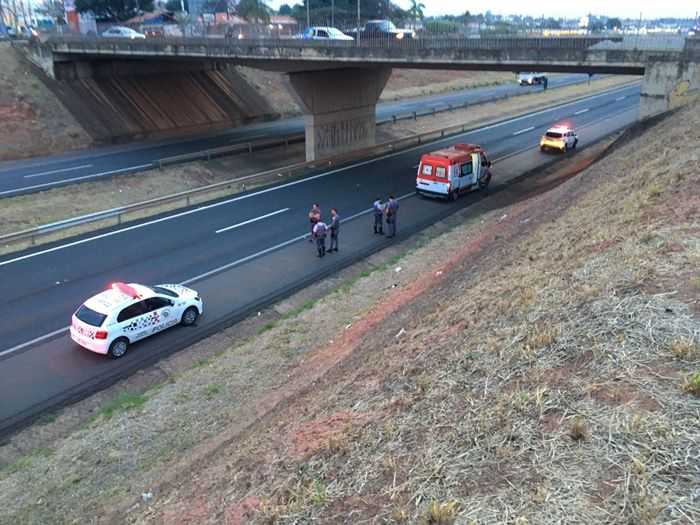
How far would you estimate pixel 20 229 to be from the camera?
2302cm

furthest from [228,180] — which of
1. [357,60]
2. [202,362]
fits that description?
[202,362]

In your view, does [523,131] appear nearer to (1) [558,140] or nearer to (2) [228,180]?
(1) [558,140]

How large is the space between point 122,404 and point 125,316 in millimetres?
2678

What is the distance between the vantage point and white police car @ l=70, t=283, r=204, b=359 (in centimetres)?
1333

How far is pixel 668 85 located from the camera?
23.7m

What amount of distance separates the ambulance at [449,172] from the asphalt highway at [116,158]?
1562 cm

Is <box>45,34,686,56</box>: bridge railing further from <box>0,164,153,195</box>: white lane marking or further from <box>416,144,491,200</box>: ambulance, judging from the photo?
<box>0,164,153,195</box>: white lane marking

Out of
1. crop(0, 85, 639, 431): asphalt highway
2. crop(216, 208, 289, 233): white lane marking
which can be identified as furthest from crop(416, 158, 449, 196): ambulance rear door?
crop(216, 208, 289, 233): white lane marking

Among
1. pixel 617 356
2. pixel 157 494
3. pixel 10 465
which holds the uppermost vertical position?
pixel 617 356

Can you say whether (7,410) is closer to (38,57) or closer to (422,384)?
(422,384)

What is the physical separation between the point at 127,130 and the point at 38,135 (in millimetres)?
5859

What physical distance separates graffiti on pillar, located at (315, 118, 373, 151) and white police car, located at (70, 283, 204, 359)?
21761mm

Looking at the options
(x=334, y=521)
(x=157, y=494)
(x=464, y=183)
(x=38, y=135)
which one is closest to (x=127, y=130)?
(x=38, y=135)

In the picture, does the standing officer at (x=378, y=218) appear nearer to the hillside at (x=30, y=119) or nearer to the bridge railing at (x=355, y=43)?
the bridge railing at (x=355, y=43)
